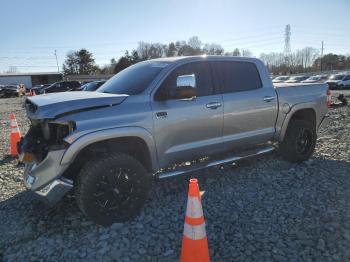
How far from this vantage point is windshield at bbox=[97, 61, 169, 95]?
429 cm

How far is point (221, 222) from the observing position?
3.87 meters

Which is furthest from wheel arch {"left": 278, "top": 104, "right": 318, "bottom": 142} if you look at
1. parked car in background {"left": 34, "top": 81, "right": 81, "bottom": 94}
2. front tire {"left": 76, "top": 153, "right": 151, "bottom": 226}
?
parked car in background {"left": 34, "top": 81, "right": 81, "bottom": 94}

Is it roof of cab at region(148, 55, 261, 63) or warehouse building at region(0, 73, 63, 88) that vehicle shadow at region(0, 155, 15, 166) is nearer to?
roof of cab at region(148, 55, 261, 63)

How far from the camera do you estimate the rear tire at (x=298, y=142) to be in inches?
228

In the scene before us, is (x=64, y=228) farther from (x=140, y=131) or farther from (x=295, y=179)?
(x=295, y=179)

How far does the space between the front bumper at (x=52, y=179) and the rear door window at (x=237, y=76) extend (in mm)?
2464

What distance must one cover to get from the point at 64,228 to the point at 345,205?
3410 millimetres

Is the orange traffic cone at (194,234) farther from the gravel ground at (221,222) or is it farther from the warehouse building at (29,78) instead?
the warehouse building at (29,78)

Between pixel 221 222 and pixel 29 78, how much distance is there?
6178 cm

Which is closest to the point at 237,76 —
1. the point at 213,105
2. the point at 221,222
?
the point at 213,105

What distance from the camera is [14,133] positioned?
6.96 m

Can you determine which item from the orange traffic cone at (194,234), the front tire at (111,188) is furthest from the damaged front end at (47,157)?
the orange traffic cone at (194,234)

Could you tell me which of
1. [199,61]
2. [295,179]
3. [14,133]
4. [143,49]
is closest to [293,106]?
[295,179]

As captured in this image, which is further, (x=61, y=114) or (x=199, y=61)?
(x=199, y=61)
